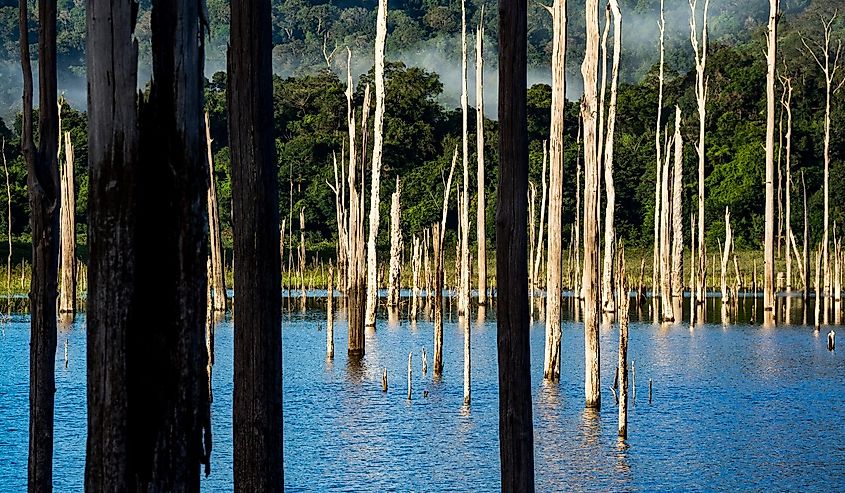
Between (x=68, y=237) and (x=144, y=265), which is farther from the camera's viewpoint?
(x=68, y=237)

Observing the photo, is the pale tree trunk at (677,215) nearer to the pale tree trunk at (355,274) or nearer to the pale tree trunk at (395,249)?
the pale tree trunk at (395,249)

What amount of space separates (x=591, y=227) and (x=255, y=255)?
454 inches

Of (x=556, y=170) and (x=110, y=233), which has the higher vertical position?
(x=556, y=170)

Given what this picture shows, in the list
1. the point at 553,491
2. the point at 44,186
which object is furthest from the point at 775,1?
the point at 44,186

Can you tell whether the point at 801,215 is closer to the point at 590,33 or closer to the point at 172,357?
the point at 590,33

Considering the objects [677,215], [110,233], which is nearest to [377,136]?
[677,215]

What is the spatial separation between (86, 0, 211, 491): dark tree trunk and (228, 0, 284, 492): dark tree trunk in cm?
119

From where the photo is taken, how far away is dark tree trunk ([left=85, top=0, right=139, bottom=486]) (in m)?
3.29

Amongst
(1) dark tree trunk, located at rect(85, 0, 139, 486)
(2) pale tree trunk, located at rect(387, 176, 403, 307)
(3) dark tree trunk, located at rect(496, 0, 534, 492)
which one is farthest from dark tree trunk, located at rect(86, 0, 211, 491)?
(2) pale tree trunk, located at rect(387, 176, 403, 307)

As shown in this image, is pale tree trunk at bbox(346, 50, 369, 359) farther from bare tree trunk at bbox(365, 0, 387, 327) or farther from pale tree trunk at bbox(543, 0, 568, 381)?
pale tree trunk at bbox(543, 0, 568, 381)

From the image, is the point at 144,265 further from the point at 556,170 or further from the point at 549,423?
the point at 556,170

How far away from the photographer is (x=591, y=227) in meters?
15.8

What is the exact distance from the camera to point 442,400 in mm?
18297

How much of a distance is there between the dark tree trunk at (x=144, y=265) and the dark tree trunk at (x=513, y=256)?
6.83ft
